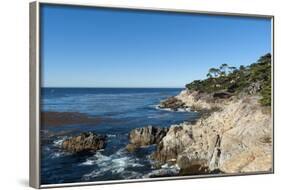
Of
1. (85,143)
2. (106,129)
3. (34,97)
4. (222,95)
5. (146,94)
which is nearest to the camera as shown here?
(34,97)

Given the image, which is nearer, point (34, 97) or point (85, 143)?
point (34, 97)

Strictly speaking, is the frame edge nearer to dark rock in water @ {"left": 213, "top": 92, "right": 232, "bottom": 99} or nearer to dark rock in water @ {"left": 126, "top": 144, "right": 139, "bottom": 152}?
dark rock in water @ {"left": 126, "top": 144, "right": 139, "bottom": 152}

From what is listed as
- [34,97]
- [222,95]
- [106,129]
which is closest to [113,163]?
[106,129]

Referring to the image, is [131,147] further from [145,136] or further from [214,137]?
[214,137]

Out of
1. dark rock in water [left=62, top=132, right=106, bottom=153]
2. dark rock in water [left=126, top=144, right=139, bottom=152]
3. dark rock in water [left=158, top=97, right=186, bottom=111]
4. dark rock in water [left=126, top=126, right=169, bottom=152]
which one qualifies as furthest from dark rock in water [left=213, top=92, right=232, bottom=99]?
dark rock in water [left=62, top=132, right=106, bottom=153]

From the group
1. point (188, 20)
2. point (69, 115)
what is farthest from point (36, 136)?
point (188, 20)
